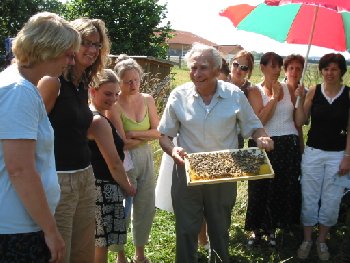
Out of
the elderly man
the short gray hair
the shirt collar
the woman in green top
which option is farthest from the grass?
the short gray hair

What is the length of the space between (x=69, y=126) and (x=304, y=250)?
9.75 feet

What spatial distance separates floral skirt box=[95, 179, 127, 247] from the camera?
3.49m

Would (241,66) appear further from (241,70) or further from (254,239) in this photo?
(254,239)

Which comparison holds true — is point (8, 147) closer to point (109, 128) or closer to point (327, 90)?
point (109, 128)

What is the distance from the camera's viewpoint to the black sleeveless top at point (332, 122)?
14.1 ft

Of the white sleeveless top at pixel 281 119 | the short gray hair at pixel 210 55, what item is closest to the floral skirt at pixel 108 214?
the short gray hair at pixel 210 55

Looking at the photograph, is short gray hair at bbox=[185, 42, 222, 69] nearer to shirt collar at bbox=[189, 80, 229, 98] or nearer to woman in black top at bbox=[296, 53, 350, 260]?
shirt collar at bbox=[189, 80, 229, 98]

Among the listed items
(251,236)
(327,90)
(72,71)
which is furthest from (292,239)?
(72,71)

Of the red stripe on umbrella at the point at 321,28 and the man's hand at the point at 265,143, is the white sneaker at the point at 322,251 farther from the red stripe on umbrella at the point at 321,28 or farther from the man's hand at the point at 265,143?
the red stripe on umbrella at the point at 321,28

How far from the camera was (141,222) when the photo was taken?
161 inches

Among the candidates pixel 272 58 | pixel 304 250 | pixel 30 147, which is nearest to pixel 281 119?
pixel 272 58

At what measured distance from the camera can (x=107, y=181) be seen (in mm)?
3492

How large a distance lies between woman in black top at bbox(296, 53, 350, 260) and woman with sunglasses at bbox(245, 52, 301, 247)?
138mm

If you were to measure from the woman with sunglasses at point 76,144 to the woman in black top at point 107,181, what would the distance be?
357 millimetres
